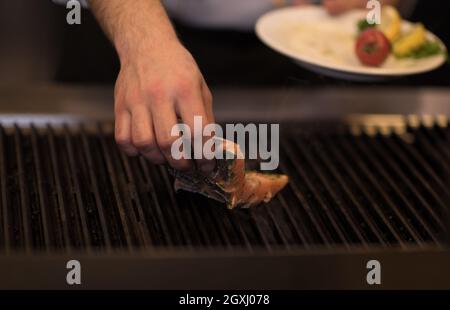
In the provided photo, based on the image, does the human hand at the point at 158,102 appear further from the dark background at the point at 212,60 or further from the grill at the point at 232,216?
the dark background at the point at 212,60

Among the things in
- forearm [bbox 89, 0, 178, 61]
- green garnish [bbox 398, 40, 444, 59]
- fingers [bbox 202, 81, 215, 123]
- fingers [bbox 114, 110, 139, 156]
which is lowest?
green garnish [bbox 398, 40, 444, 59]

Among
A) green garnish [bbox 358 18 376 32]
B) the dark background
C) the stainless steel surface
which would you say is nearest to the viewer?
the stainless steel surface

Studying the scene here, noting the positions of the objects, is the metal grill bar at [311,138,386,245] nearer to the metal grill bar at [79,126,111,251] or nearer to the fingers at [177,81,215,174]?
the fingers at [177,81,215,174]

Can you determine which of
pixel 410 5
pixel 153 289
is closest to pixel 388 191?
pixel 153 289

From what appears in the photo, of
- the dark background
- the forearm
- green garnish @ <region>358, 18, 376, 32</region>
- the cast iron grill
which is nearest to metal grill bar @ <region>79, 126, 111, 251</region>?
the cast iron grill

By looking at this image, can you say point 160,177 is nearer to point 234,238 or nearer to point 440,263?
point 234,238

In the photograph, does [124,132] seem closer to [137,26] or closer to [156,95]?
[156,95]
